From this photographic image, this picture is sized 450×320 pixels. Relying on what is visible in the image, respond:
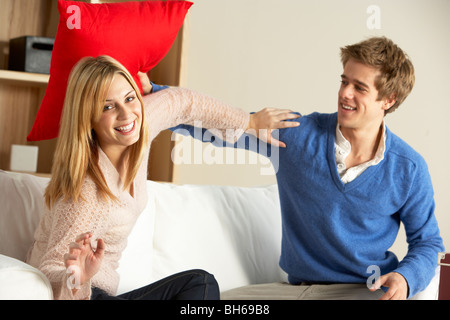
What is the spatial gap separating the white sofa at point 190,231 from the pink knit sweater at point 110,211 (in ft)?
0.46

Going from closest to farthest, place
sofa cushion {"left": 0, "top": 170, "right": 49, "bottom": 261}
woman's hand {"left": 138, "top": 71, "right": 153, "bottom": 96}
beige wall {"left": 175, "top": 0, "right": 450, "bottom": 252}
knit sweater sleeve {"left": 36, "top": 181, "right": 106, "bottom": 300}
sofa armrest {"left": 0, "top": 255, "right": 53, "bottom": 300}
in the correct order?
1. sofa armrest {"left": 0, "top": 255, "right": 53, "bottom": 300}
2. knit sweater sleeve {"left": 36, "top": 181, "right": 106, "bottom": 300}
3. sofa cushion {"left": 0, "top": 170, "right": 49, "bottom": 261}
4. woman's hand {"left": 138, "top": 71, "right": 153, "bottom": 96}
5. beige wall {"left": 175, "top": 0, "right": 450, "bottom": 252}

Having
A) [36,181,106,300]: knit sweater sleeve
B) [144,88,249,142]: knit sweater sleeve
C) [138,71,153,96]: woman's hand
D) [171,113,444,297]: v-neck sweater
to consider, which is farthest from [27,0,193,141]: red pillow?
[36,181,106,300]: knit sweater sleeve

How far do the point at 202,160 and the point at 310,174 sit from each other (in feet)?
4.31

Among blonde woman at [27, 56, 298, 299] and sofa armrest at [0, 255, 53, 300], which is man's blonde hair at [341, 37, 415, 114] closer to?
blonde woman at [27, 56, 298, 299]

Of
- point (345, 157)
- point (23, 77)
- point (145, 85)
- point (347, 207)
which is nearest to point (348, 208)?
point (347, 207)

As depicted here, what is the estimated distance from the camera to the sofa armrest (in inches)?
39.1

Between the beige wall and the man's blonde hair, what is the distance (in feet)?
4.01

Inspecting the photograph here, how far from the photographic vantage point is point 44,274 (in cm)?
112

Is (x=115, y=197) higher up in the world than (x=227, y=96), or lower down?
lower down

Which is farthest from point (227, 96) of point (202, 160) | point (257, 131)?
point (257, 131)

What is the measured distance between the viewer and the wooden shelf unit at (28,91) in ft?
8.30

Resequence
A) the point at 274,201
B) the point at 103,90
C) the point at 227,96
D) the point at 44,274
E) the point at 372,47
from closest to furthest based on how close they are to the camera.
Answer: the point at 44,274 → the point at 103,90 → the point at 372,47 → the point at 274,201 → the point at 227,96

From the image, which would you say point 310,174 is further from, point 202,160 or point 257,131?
point 202,160
